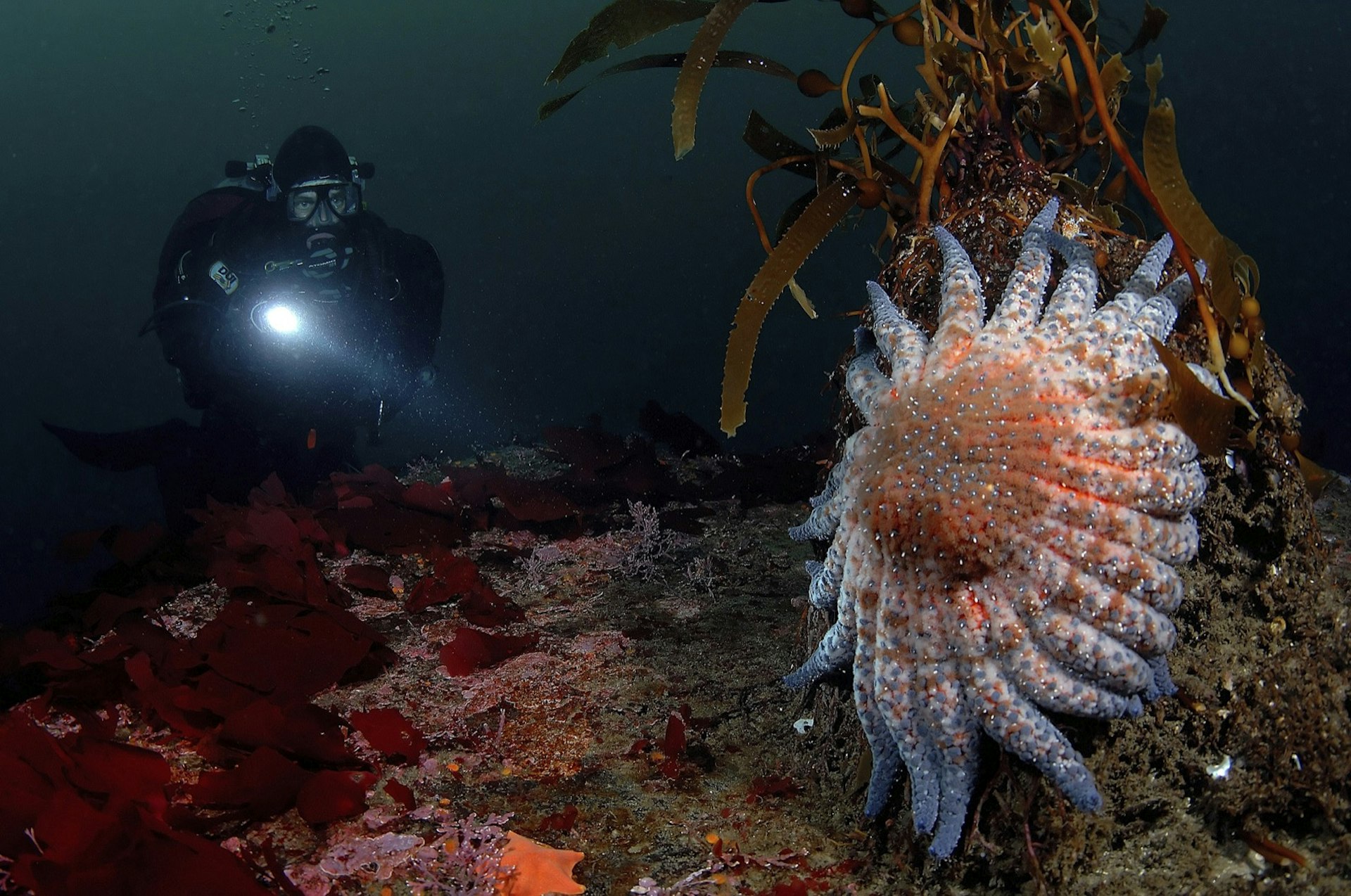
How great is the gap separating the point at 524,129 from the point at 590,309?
20429mm

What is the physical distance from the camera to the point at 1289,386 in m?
1.80

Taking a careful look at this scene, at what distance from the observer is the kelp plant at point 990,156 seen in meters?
1.71

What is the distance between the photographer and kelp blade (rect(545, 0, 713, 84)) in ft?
8.30

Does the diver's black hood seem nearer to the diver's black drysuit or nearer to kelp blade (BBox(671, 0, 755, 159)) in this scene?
the diver's black drysuit

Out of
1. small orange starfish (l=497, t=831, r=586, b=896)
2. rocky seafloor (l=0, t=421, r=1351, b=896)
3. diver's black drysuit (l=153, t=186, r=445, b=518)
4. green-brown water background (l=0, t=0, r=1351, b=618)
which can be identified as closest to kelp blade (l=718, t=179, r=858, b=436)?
rocky seafloor (l=0, t=421, r=1351, b=896)

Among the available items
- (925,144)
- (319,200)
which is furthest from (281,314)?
(925,144)

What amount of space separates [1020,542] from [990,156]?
1.25m

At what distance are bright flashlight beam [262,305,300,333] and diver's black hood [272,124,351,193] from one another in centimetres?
125

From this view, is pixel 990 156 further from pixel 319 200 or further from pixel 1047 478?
pixel 319 200

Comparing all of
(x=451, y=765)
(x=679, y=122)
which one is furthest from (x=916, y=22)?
(x=451, y=765)

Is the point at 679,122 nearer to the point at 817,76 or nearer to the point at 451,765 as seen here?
the point at 817,76

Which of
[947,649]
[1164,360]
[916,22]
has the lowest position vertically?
[947,649]

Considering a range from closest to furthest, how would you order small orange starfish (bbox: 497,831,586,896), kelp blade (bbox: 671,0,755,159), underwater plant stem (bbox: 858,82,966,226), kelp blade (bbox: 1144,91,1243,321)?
1. small orange starfish (bbox: 497,831,586,896)
2. kelp blade (bbox: 1144,91,1243,321)
3. underwater plant stem (bbox: 858,82,966,226)
4. kelp blade (bbox: 671,0,755,159)

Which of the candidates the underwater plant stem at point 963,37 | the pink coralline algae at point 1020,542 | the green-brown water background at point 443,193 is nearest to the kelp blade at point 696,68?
the underwater plant stem at point 963,37
